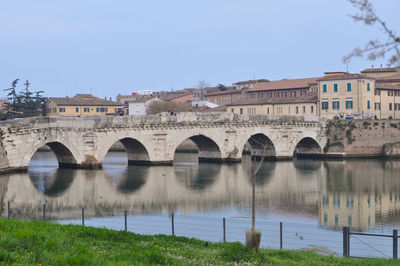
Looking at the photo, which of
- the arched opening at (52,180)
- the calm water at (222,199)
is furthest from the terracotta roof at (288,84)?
the arched opening at (52,180)

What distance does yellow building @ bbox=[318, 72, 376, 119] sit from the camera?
256ft

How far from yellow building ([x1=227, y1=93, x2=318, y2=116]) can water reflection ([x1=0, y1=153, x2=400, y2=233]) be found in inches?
964

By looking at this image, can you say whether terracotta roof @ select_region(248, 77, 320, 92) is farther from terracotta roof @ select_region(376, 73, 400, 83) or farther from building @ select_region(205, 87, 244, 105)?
terracotta roof @ select_region(376, 73, 400, 83)

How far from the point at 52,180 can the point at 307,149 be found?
3850 centimetres

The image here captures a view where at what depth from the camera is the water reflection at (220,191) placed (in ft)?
110

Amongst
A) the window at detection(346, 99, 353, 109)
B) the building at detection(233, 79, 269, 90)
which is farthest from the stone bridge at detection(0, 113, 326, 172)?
the building at detection(233, 79, 269, 90)

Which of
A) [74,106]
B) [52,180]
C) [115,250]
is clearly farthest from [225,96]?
[115,250]

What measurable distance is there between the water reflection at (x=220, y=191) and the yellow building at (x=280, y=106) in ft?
80.3

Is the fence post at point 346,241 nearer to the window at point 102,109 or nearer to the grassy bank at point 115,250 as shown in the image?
the grassy bank at point 115,250

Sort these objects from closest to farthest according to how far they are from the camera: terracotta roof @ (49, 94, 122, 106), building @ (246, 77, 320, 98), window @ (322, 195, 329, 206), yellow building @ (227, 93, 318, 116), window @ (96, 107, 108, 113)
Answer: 1. window @ (322, 195, 329, 206)
2. yellow building @ (227, 93, 318, 116)
3. building @ (246, 77, 320, 98)
4. terracotta roof @ (49, 94, 122, 106)
5. window @ (96, 107, 108, 113)

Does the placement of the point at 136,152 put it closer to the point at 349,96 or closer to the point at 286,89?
the point at 349,96

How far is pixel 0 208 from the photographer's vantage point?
1286 inches

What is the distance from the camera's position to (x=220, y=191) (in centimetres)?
4366

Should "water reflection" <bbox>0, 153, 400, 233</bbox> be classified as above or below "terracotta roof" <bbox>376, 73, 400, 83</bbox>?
below
